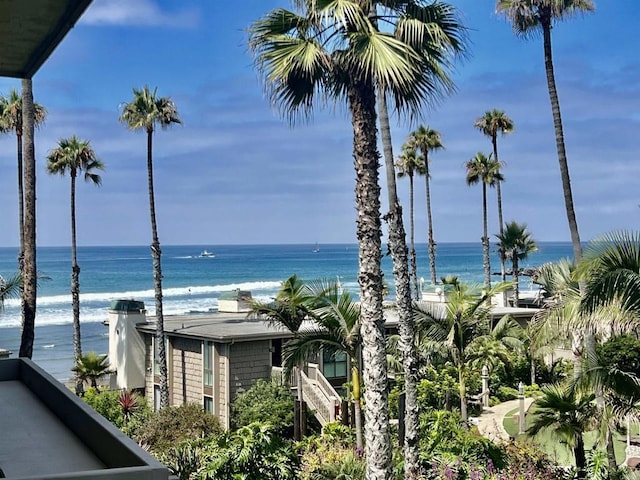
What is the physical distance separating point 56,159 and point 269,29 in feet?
80.2

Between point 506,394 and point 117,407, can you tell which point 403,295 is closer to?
point 506,394

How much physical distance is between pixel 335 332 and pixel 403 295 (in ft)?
5.42

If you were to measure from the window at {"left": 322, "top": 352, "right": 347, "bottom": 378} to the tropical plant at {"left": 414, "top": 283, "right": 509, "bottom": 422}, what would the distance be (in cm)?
630

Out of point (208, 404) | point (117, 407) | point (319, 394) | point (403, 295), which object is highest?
point (403, 295)

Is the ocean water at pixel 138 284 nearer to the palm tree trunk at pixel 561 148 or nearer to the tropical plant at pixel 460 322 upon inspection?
the tropical plant at pixel 460 322

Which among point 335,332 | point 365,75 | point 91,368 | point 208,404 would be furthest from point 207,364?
point 365,75

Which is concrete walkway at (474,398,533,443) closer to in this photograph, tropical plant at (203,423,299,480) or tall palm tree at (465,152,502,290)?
tropical plant at (203,423,299,480)

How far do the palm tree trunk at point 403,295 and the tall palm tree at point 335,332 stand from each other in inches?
39.9

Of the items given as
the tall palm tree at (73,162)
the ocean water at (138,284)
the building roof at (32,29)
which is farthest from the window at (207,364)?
the building roof at (32,29)

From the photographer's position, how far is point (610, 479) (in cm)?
1200

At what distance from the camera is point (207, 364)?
2389 centimetres

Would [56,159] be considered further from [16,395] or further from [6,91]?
[16,395]

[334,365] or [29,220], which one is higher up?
[29,220]

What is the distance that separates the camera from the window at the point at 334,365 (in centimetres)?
2511
